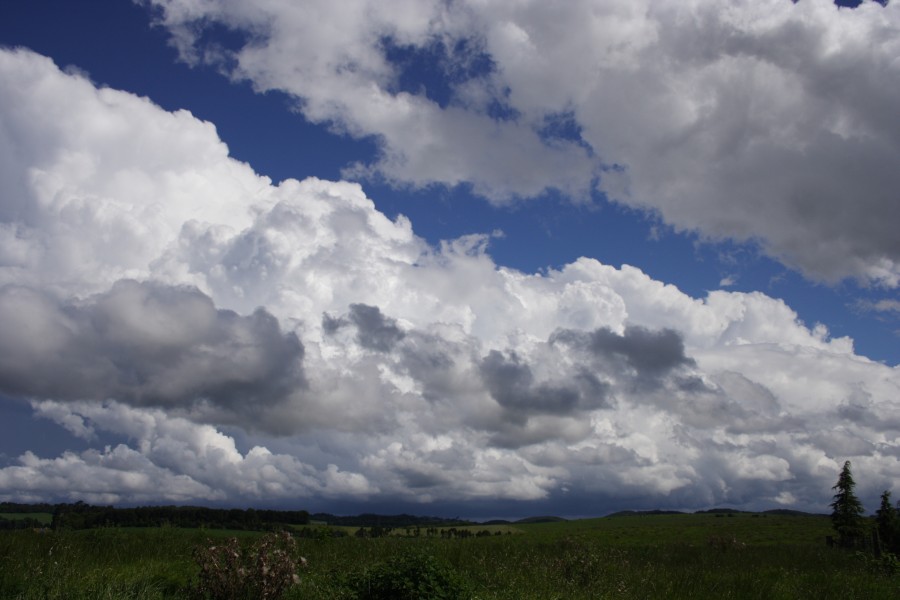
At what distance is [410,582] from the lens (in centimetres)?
1109

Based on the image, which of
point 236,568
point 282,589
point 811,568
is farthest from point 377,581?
point 811,568

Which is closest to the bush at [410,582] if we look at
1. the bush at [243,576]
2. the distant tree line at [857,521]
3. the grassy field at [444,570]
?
the grassy field at [444,570]

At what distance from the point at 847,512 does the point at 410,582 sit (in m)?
69.8

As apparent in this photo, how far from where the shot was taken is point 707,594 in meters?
15.0

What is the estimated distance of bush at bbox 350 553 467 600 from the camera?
11031mm

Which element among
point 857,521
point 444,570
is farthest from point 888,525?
point 444,570

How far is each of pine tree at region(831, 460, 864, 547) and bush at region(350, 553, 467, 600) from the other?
64.1 metres

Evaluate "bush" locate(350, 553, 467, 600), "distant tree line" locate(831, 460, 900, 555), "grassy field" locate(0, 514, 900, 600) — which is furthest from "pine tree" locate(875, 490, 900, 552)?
"bush" locate(350, 553, 467, 600)

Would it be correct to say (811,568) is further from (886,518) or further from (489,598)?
(886,518)

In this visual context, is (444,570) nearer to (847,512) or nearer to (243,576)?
(243,576)

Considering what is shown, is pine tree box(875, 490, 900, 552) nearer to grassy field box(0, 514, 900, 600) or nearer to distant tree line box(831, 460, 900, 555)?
distant tree line box(831, 460, 900, 555)

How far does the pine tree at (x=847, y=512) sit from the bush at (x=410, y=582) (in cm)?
6411

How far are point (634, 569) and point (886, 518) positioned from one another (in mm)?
56858

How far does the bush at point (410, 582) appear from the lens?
1103 cm
